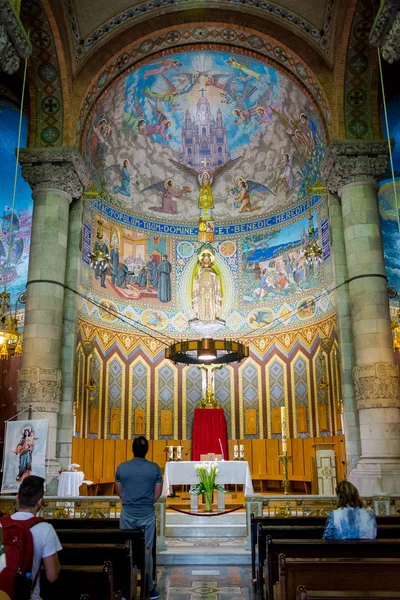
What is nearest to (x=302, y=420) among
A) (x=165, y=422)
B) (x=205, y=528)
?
(x=165, y=422)

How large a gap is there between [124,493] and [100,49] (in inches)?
569

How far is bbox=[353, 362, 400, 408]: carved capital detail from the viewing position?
13531 mm

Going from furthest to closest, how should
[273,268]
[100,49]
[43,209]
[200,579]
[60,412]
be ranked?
[273,268] → [100,49] → [43,209] → [60,412] → [200,579]

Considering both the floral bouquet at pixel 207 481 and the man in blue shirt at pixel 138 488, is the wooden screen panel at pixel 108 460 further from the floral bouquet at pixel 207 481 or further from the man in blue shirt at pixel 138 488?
the man in blue shirt at pixel 138 488

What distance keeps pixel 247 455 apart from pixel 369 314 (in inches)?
296

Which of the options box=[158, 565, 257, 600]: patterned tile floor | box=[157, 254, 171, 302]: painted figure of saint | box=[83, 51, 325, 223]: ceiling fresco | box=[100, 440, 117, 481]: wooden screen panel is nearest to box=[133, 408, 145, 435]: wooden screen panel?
box=[100, 440, 117, 481]: wooden screen panel

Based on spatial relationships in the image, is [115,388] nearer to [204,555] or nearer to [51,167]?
[51,167]

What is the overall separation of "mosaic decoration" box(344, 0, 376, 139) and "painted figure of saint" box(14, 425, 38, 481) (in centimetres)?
1175

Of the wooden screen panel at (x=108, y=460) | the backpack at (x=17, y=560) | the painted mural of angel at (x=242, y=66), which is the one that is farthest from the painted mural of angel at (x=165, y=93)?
the backpack at (x=17, y=560)

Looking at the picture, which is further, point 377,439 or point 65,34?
point 65,34

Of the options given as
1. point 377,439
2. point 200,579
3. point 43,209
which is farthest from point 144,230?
point 200,579

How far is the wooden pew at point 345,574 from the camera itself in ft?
14.2

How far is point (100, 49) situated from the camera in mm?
16859

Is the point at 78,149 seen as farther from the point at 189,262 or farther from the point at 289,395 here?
the point at 289,395
